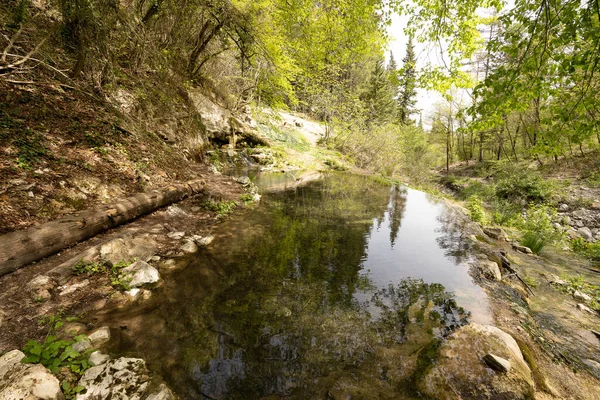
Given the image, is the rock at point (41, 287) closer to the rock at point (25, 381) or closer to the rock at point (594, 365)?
the rock at point (25, 381)

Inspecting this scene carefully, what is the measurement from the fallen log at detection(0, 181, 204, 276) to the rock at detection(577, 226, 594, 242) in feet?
45.8

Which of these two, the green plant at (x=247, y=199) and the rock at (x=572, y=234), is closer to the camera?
the green plant at (x=247, y=199)

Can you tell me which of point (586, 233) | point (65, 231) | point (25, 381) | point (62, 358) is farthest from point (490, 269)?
point (586, 233)

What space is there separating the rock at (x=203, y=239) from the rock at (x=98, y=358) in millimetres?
2711

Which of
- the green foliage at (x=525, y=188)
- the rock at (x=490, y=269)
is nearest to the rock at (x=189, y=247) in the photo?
the rock at (x=490, y=269)

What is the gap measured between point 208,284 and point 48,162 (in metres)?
3.44

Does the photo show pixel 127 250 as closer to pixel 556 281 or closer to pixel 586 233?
pixel 556 281

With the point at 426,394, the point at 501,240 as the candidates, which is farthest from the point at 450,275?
the point at 501,240

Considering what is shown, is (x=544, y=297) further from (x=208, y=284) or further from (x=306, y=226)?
(x=208, y=284)

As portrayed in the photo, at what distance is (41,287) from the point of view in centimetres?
295

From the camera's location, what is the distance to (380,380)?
2.57 meters

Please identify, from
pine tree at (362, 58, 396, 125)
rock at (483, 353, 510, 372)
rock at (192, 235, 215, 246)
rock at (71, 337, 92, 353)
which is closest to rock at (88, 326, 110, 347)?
rock at (71, 337, 92, 353)

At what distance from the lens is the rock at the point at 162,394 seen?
209 cm

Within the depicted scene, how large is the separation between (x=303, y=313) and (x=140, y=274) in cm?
236
